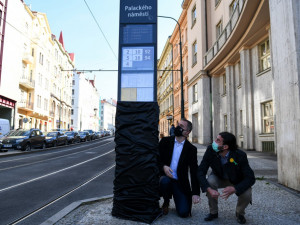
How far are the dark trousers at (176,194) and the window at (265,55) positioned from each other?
1181 centimetres

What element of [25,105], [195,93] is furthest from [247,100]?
[25,105]

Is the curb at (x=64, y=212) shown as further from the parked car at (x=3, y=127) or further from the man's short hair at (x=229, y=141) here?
the parked car at (x=3, y=127)

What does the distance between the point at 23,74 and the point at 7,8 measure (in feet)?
28.4

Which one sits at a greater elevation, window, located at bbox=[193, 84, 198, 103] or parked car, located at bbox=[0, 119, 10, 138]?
window, located at bbox=[193, 84, 198, 103]

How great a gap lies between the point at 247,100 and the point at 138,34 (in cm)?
1283

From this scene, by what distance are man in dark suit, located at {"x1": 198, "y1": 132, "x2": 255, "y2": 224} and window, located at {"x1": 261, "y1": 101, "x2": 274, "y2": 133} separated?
36.7ft

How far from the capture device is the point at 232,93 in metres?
18.2

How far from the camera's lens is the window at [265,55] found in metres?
14.0

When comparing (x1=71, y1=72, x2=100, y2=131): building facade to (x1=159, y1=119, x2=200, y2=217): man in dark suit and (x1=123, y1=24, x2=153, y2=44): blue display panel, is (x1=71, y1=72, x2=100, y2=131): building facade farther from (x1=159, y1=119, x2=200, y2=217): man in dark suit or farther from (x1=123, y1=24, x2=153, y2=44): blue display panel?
(x1=159, y1=119, x2=200, y2=217): man in dark suit

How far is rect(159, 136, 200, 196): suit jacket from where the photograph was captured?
13.3 ft

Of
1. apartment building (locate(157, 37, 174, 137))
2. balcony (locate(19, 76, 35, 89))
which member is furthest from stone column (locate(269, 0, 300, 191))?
balcony (locate(19, 76, 35, 89))

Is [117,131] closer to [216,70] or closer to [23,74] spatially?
[216,70]

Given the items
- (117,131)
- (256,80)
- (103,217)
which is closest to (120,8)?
(117,131)

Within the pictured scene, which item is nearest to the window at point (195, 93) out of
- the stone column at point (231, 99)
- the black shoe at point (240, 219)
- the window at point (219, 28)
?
the window at point (219, 28)
